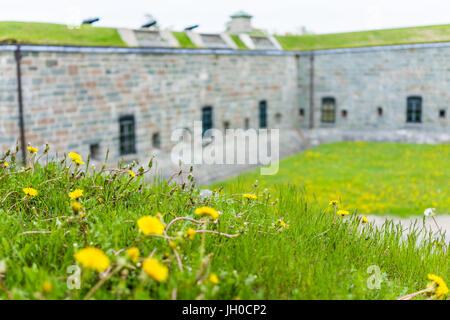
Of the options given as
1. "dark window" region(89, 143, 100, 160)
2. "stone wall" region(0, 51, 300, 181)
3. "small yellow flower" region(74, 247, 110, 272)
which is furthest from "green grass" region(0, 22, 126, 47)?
"small yellow flower" region(74, 247, 110, 272)

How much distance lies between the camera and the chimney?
26.8 meters

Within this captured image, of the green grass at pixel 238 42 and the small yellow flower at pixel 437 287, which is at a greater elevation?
the green grass at pixel 238 42

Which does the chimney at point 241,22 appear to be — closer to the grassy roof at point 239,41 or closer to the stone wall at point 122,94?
the grassy roof at point 239,41

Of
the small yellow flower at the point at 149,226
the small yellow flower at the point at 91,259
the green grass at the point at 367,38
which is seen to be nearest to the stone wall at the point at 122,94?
the green grass at the point at 367,38

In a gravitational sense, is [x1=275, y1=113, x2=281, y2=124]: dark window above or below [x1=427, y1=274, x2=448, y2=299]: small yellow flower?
above

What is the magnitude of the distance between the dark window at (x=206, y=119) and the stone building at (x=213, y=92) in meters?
0.07

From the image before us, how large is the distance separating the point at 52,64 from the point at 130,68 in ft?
10.3

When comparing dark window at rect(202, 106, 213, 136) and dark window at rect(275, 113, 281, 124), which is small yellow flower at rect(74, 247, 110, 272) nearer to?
dark window at rect(202, 106, 213, 136)

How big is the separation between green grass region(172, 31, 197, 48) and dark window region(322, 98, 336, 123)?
8.76 metres

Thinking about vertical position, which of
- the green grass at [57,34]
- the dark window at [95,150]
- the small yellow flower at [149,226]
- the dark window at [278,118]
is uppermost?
the green grass at [57,34]

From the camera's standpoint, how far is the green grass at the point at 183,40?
20.3 meters

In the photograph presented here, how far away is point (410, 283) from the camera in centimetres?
496
